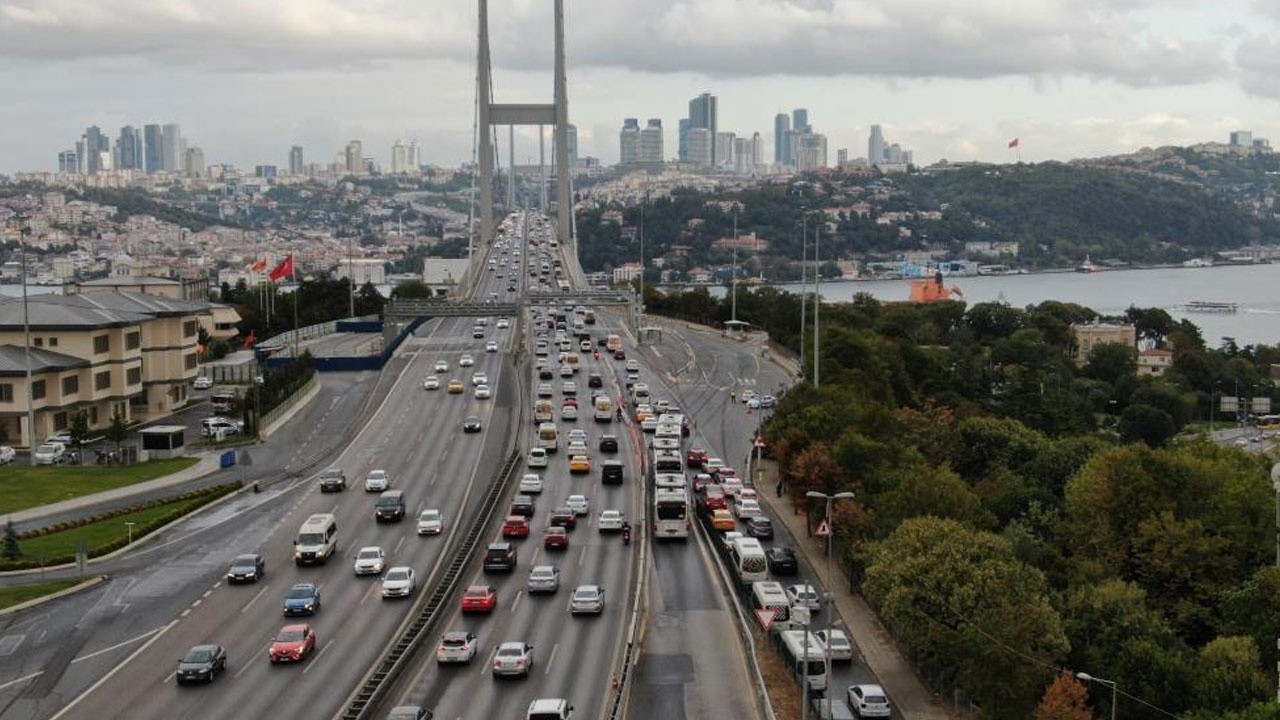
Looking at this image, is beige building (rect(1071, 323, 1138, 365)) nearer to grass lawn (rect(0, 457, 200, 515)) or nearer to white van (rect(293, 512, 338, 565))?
grass lawn (rect(0, 457, 200, 515))

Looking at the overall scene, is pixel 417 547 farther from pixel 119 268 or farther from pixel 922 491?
pixel 119 268

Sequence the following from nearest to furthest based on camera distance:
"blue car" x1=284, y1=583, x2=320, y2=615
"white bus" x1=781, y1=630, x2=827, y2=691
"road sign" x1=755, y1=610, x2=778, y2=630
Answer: "white bus" x1=781, y1=630, x2=827, y2=691 → "road sign" x1=755, y1=610, x2=778, y2=630 → "blue car" x1=284, y1=583, x2=320, y2=615

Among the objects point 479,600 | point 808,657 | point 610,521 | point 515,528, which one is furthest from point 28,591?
point 808,657

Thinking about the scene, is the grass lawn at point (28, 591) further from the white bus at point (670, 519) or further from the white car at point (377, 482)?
the white bus at point (670, 519)

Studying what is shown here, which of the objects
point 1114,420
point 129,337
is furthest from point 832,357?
point 1114,420

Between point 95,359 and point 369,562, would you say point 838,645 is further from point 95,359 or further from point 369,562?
point 95,359

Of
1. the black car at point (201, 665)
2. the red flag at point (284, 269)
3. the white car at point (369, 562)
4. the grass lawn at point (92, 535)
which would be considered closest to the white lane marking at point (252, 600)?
the white car at point (369, 562)

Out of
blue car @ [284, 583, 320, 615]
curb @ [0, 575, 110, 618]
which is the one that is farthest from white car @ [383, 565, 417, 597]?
curb @ [0, 575, 110, 618]
